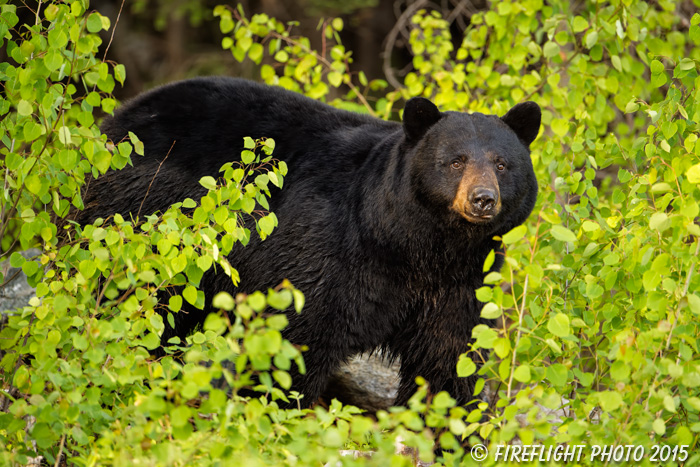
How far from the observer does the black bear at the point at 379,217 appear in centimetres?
380

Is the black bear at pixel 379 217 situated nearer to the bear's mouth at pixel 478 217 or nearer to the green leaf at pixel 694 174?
the bear's mouth at pixel 478 217

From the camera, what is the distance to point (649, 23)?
5395 millimetres

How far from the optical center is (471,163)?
12.3ft

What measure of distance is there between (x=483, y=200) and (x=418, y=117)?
0.63m

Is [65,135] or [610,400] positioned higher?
[65,135]

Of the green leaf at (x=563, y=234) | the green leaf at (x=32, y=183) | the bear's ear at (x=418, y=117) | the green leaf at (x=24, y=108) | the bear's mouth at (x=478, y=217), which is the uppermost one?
the bear's ear at (x=418, y=117)

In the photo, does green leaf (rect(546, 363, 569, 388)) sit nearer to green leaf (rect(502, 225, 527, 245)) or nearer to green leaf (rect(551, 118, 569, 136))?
green leaf (rect(502, 225, 527, 245))

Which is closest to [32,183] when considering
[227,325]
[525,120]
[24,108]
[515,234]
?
[24,108]

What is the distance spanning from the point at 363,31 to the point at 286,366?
10.7 meters

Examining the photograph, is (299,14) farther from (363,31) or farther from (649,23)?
(649,23)

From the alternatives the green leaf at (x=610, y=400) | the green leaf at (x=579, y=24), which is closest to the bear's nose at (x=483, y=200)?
the green leaf at (x=610, y=400)

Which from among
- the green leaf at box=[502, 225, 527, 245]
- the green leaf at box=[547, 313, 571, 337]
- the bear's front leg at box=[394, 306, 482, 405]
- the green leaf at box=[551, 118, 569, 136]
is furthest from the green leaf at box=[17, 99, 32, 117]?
the green leaf at box=[551, 118, 569, 136]

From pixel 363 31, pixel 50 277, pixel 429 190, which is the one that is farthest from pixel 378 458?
pixel 363 31

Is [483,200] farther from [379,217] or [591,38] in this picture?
[591,38]
